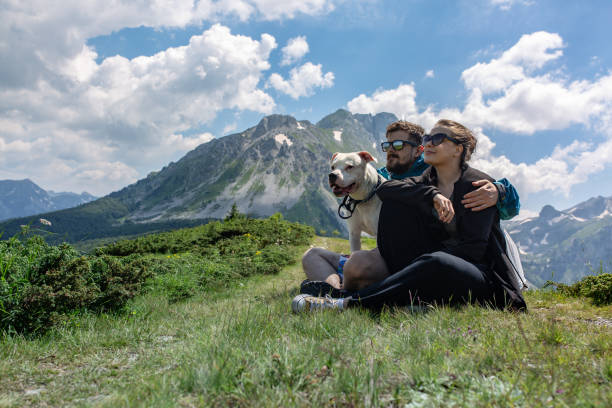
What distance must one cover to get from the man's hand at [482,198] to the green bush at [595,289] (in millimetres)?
2721

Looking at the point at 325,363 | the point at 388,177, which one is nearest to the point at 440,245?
the point at 388,177

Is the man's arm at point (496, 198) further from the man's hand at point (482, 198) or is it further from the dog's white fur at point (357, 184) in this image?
the dog's white fur at point (357, 184)

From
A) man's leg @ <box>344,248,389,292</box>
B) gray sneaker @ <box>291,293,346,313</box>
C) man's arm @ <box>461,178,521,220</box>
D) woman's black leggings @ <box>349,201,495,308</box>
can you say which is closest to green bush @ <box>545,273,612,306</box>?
man's arm @ <box>461,178,521,220</box>

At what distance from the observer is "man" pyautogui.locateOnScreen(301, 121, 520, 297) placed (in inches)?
150

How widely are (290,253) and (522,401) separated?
374 inches

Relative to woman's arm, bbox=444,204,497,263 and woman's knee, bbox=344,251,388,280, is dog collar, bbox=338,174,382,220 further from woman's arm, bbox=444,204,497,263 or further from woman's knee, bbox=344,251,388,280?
woman's arm, bbox=444,204,497,263

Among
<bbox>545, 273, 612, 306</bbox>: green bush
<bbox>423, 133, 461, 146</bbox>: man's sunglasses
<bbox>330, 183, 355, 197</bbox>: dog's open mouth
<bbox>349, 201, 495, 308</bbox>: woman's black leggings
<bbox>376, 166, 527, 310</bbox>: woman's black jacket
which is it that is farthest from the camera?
<bbox>330, 183, 355, 197</bbox>: dog's open mouth

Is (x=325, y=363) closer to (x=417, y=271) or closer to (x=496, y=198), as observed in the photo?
(x=417, y=271)

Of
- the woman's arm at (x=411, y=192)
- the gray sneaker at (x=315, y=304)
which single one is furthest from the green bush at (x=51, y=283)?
the woman's arm at (x=411, y=192)

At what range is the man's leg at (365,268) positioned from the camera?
435cm

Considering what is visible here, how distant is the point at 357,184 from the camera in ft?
17.6

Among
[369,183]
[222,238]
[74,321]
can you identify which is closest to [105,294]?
[74,321]

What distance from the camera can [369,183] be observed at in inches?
217

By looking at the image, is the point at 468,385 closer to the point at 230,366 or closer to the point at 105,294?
the point at 230,366
